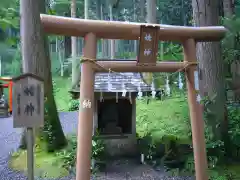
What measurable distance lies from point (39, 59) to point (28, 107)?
3776 millimetres

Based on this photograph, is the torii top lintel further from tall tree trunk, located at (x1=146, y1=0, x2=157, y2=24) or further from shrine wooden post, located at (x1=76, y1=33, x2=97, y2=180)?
tall tree trunk, located at (x1=146, y1=0, x2=157, y2=24)

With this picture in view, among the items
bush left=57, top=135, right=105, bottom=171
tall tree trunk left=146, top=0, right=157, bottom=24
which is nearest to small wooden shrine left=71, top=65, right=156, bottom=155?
bush left=57, top=135, right=105, bottom=171

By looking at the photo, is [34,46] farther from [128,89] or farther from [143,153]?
[143,153]

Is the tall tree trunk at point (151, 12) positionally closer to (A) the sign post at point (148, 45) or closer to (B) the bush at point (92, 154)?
(B) the bush at point (92, 154)

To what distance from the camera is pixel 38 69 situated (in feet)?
23.2

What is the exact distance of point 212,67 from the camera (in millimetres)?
6012

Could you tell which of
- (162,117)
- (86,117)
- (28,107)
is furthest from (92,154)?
(162,117)

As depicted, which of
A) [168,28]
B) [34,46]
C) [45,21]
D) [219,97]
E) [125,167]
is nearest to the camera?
[45,21]

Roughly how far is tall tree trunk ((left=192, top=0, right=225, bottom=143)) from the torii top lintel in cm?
163

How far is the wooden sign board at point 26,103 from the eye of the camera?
3500 mm

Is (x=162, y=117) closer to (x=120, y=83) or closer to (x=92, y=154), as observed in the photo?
(x=120, y=83)

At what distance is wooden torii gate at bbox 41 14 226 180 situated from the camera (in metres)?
3.72

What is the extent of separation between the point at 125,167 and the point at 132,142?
819 mm

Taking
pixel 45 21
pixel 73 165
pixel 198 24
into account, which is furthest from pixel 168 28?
pixel 73 165
